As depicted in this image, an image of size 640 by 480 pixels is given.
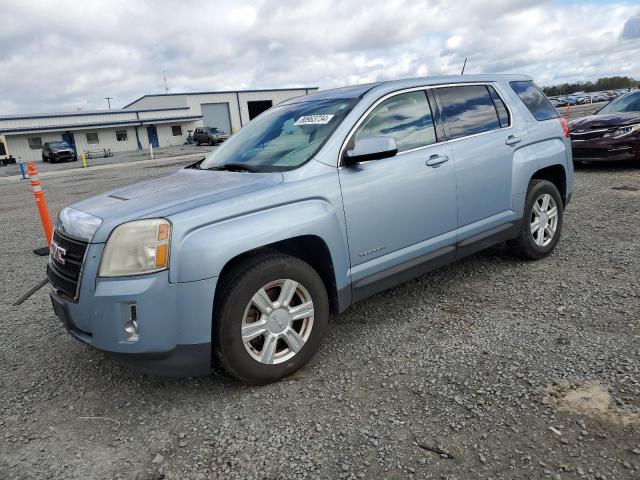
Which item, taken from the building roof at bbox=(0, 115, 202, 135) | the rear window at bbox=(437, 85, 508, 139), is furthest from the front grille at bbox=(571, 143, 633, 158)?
the building roof at bbox=(0, 115, 202, 135)

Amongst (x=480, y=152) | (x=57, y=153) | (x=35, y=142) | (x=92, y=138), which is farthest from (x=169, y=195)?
(x=92, y=138)

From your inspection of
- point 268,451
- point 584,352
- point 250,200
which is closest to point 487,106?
point 584,352

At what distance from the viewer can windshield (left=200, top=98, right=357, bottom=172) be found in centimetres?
333

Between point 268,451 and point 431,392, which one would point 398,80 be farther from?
point 268,451

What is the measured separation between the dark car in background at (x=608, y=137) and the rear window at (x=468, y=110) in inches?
243

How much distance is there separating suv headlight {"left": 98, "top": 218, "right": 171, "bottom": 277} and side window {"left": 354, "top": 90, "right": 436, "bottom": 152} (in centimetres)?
153

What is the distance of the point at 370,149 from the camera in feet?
10.2

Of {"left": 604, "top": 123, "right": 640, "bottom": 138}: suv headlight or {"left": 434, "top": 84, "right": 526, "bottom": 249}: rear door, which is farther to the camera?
{"left": 604, "top": 123, "right": 640, "bottom": 138}: suv headlight

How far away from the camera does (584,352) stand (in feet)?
10.1

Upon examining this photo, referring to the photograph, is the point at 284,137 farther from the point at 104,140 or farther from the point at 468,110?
the point at 104,140

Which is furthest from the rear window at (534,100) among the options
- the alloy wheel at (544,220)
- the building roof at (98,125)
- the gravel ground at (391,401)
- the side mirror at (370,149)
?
the building roof at (98,125)

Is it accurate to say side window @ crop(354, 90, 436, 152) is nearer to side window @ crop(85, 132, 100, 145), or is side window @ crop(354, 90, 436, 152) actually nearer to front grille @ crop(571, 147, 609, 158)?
front grille @ crop(571, 147, 609, 158)

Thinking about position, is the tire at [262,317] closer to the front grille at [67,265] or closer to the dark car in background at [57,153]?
the front grille at [67,265]

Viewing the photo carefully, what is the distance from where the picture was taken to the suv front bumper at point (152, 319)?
2549mm
